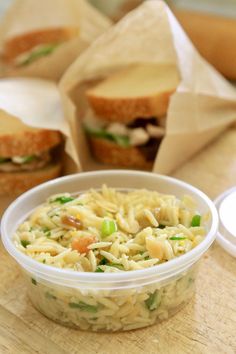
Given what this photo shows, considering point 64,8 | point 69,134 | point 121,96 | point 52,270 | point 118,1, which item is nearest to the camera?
point 52,270

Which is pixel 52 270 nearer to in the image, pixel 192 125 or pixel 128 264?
pixel 128 264

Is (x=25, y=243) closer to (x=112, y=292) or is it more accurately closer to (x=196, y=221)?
(x=112, y=292)

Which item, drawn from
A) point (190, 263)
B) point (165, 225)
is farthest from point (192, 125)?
point (190, 263)

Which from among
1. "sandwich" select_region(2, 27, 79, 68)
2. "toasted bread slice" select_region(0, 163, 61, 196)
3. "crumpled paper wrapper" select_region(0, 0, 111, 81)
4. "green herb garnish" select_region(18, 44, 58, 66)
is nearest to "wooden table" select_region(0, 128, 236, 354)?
"toasted bread slice" select_region(0, 163, 61, 196)

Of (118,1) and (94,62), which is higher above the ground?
(94,62)

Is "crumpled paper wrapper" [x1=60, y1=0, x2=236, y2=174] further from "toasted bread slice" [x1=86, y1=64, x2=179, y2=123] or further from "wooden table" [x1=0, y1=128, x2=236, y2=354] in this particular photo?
"wooden table" [x1=0, y1=128, x2=236, y2=354]

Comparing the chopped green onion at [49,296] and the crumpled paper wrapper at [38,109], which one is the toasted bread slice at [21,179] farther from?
the chopped green onion at [49,296]

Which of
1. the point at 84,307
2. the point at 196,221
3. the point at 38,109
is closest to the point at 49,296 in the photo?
the point at 84,307
